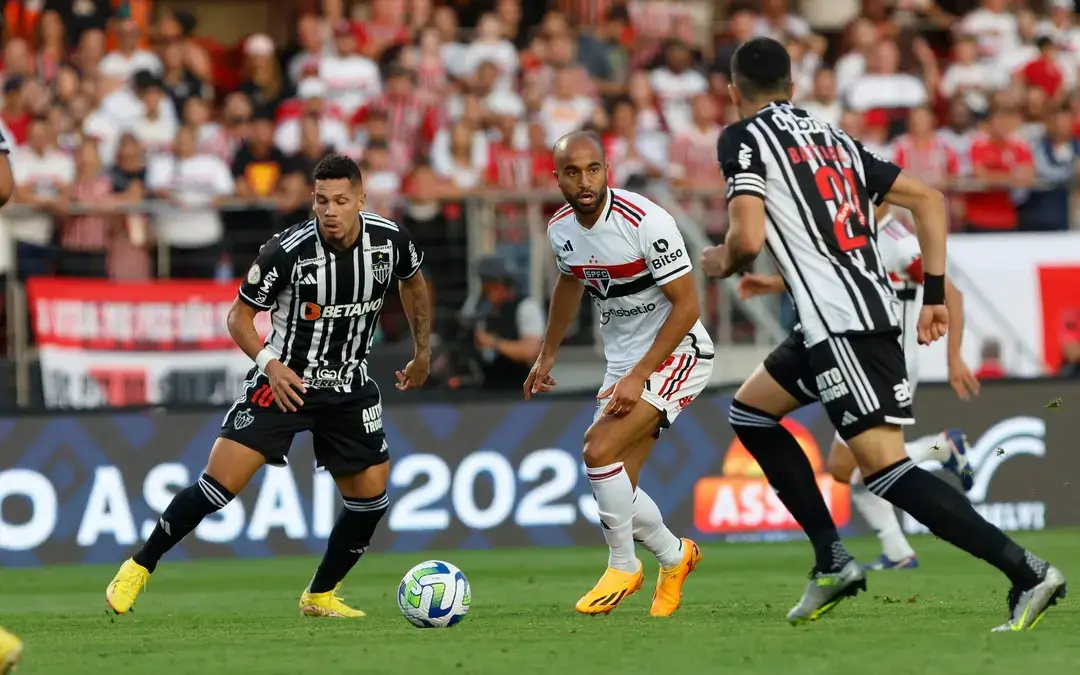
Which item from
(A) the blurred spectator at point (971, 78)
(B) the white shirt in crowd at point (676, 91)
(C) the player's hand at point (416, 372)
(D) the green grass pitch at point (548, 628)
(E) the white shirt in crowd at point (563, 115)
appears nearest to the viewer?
(D) the green grass pitch at point (548, 628)

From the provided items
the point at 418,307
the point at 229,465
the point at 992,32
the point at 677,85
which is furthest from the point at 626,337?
the point at 992,32

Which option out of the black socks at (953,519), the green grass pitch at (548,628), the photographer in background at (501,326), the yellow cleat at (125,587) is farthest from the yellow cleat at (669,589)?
the photographer in background at (501,326)

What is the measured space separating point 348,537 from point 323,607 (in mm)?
386

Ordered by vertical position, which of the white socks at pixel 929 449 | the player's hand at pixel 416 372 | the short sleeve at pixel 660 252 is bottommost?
the white socks at pixel 929 449

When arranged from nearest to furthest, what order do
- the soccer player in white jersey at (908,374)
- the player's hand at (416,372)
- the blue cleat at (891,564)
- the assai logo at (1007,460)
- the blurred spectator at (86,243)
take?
1. the player's hand at (416,372)
2. the soccer player in white jersey at (908,374)
3. the blue cleat at (891,564)
4. the assai logo at (1007,460)
5. the blurred spectator at (86,243)

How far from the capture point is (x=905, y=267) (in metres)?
10.6

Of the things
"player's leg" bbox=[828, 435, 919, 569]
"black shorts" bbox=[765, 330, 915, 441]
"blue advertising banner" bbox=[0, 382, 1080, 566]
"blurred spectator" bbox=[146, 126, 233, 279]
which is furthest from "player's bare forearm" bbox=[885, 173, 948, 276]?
"blurred spectator" bbox=[146, 126, 233, 279]

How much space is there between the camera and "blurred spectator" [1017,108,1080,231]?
1677 centimetres

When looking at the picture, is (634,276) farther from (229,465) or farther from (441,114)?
(441,114)

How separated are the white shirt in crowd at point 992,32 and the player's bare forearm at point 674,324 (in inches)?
487

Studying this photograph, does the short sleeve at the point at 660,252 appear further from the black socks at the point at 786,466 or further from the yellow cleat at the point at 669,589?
the yellow cleat at the point at 669,589

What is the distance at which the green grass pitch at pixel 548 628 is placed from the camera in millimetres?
6266

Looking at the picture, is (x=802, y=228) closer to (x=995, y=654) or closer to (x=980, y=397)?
(x=995, y=654)

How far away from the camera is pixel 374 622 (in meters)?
8.52
